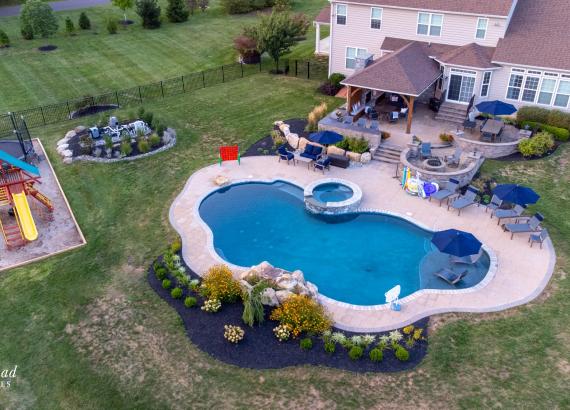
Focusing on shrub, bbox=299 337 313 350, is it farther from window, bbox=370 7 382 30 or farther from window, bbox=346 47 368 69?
window, bbox=370 7 382 30

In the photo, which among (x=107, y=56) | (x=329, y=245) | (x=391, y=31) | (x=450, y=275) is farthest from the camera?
(x=107, y=56)

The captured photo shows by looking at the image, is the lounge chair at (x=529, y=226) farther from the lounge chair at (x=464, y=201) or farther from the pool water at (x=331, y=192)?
the pool water at (x=331, y=192)

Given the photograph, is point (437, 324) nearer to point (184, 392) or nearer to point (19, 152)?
point (184, 392)

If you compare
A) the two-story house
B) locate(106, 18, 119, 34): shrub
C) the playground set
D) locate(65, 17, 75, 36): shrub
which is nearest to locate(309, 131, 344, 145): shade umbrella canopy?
the two-story house

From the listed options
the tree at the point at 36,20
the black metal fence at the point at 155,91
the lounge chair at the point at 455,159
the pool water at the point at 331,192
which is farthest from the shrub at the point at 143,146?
the tree at the point at 36,20

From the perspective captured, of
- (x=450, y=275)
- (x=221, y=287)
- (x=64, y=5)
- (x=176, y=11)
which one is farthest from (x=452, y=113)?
(x=64, y=5)

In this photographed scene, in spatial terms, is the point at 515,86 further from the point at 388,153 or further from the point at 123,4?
the point at 123,4

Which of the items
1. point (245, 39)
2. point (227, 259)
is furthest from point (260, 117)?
point (227, 259)
